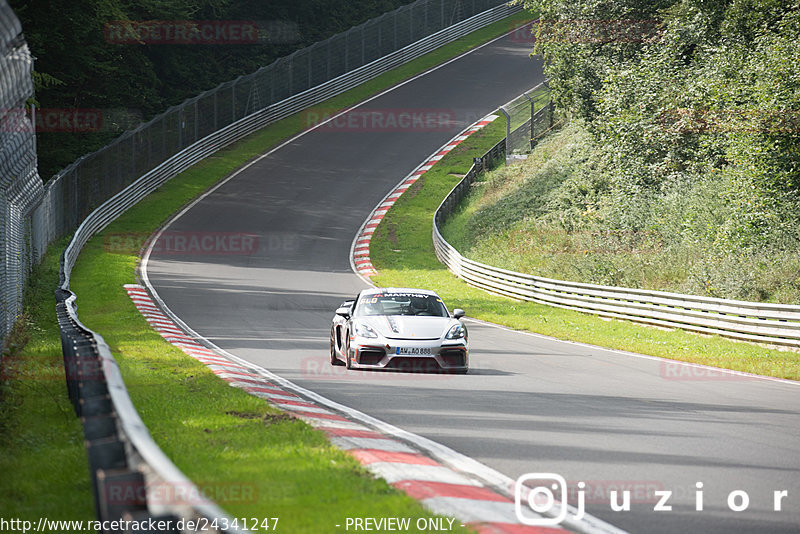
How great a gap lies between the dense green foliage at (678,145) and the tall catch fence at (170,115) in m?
16.7

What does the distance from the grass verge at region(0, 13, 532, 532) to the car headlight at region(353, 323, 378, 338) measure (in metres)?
2.31

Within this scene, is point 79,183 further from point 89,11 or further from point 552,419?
point 552,419

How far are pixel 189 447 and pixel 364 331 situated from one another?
6.15m

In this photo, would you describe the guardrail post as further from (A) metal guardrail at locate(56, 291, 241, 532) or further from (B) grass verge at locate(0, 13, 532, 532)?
(B) grass verge at locate(0, 13, 532, 532)

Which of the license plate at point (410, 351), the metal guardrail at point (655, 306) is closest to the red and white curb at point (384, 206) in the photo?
the metal guardrail at point (655, 306)

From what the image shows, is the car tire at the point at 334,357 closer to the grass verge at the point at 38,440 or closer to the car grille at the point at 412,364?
the car grille at the point at 412,364

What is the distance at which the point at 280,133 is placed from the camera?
5544cm

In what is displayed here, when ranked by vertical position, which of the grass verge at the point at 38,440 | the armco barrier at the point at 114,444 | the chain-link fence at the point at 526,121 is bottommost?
the chain-link fence at the point at 526,121

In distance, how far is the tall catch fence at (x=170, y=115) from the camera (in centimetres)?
1198

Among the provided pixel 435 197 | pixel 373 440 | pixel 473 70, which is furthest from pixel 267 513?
pixel 473 70

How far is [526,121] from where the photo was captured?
50.0 m

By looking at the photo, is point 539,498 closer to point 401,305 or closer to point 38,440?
point 38,440

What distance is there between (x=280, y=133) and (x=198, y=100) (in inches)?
253

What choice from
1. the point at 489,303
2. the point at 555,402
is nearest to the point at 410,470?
the point at 555,402
